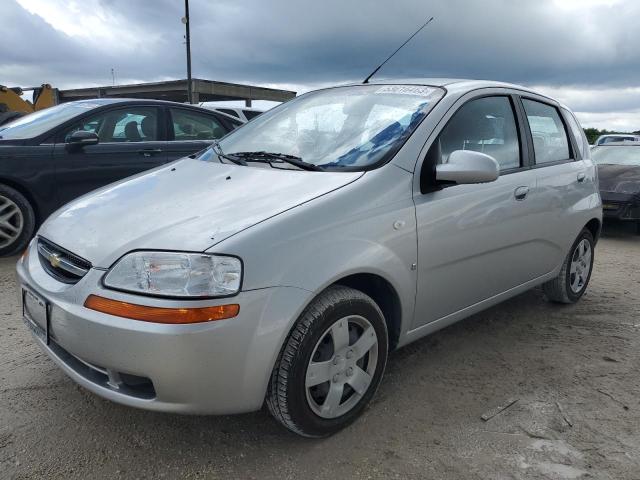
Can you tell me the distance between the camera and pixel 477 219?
289 centimetres

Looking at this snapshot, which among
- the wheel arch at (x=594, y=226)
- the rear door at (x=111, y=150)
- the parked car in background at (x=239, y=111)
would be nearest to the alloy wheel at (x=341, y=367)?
the wheel arch at (x=594, y=226)

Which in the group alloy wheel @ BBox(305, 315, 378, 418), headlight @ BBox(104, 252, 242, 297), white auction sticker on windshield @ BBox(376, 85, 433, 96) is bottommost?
alloy wheel @ BBox(305, 315, 378, 418)

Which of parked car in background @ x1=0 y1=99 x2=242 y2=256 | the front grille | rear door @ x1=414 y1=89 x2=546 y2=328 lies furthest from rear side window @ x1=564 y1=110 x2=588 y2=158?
parked car in background @ x1=0 y1=99 x2=242 y2=256

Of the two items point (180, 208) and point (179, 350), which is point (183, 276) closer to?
point (179, 350)

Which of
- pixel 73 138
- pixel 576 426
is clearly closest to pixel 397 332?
pixel 576 426

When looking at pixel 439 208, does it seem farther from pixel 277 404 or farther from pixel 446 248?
pixel 277 404

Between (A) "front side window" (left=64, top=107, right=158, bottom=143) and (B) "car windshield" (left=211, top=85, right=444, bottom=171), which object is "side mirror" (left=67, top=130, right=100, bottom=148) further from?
(B) "car windshield" (left=211, top=85, right=444, bottom=171)

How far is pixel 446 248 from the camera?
2713 millimetres

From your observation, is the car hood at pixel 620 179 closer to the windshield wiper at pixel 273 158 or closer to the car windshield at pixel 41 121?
the windshield wiper at pixel 273 158

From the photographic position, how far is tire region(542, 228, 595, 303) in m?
4.02

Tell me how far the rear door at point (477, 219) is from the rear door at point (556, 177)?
0.43ft

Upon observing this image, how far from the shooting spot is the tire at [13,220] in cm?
496

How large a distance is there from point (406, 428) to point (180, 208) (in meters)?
1.40

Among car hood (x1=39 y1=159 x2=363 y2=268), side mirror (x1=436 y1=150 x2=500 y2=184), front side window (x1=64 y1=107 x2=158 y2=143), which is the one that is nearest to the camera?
car hood (x1=39 y1=159 x2=363 y2=268)
